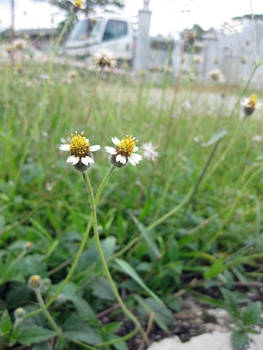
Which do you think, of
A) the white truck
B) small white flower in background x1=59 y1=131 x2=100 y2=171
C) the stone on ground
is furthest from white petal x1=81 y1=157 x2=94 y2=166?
the white truck

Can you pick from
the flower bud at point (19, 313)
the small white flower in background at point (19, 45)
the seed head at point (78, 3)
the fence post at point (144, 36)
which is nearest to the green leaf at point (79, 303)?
the flower bud at point (19, 313)

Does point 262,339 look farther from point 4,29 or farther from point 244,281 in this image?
point 4,29

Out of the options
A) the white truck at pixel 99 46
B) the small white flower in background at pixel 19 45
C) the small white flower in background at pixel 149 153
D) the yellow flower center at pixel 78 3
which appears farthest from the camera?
the white truck at pixel 99 46

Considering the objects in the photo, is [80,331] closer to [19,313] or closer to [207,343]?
[19,313]

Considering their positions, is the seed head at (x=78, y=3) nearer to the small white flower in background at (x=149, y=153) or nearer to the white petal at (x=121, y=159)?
the small white flower in background at (x=149, y=153)

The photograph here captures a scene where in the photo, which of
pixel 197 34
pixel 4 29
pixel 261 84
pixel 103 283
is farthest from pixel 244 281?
pixel 261 84

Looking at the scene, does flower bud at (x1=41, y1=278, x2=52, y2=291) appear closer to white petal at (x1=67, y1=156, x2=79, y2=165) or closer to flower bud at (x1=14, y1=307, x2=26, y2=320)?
flower bud at (x1=14, y1=307, x2=26, y2=320)
